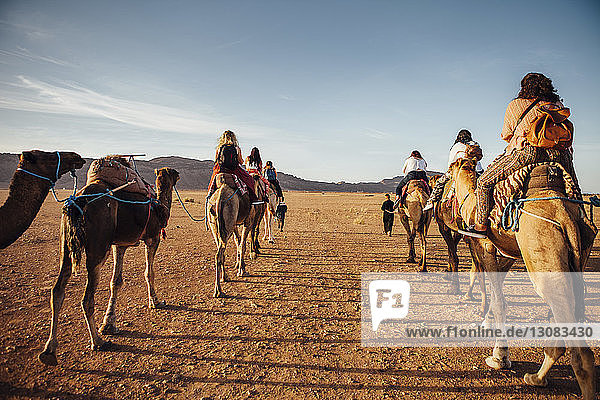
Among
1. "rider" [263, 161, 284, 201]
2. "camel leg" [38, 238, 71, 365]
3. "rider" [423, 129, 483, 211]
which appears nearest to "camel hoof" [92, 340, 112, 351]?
"camel leg" [38, 238, 71, 365]

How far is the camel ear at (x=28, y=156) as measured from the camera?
3.82m

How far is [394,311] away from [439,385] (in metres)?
2.20

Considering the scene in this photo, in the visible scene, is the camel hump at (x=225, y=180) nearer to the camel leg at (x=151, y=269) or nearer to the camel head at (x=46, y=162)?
the camel leg at (x=151, y=269)

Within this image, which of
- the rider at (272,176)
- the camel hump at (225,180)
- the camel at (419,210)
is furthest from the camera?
the rider at (272,176)

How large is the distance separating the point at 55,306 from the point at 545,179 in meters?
5.85

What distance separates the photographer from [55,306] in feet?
13.3

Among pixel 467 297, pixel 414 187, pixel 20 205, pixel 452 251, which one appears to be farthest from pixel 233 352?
pixel 414 187

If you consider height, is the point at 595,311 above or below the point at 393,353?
above

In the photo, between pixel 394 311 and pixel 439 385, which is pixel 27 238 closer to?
pixel 394 311

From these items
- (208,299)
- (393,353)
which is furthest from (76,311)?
(393,353)

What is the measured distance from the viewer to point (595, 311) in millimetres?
6004

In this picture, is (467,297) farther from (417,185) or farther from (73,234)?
(73,234)

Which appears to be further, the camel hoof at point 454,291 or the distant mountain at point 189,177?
the distant mountain at point 189,177

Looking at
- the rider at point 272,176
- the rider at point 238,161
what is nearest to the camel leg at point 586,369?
the rider at point 238,161
